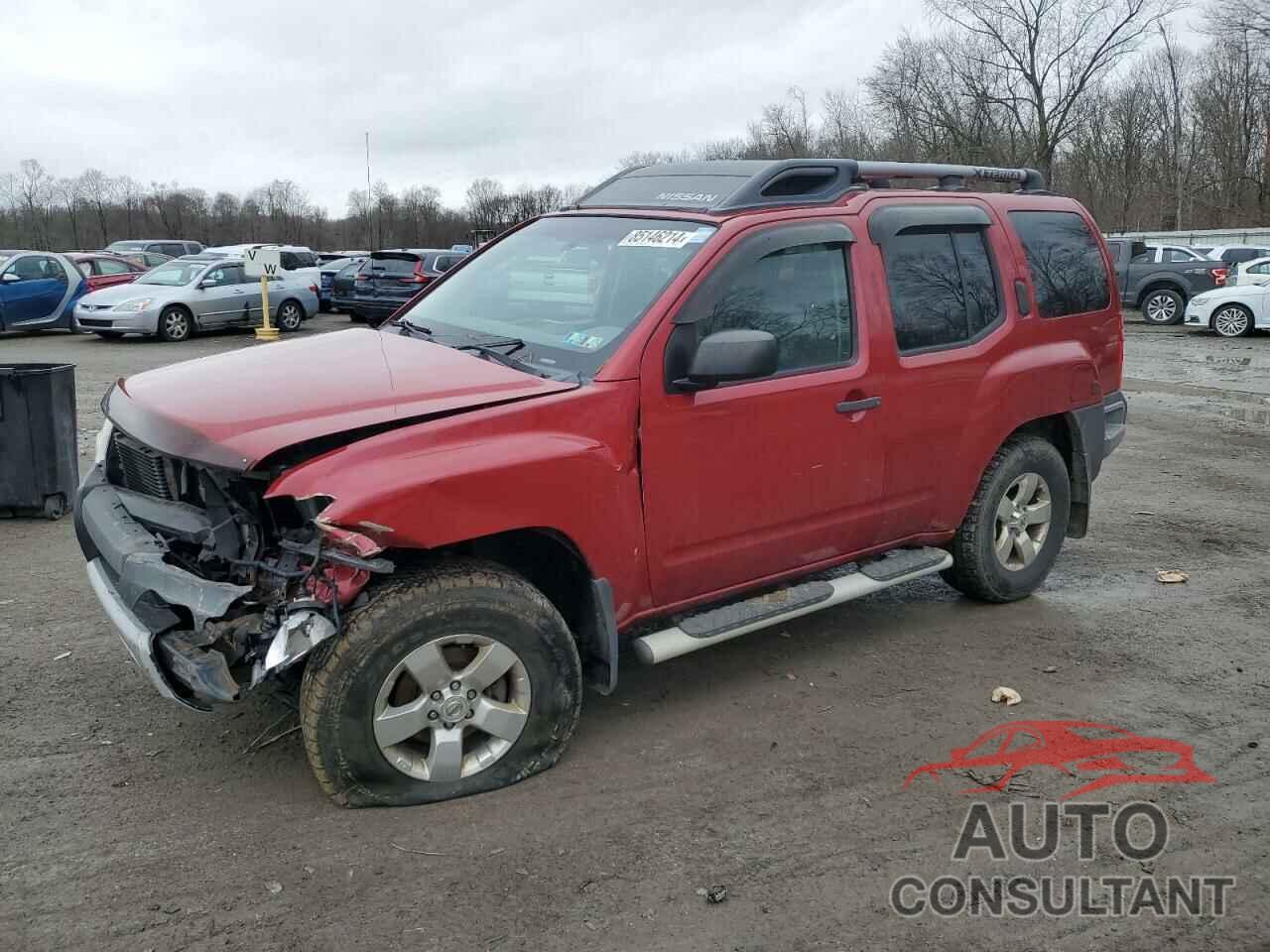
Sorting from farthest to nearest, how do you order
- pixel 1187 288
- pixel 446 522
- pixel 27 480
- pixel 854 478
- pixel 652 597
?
1. pixel 1187 288
2. pixel 27 480
3. pixel 854 478
4. pixel 652 597
5. pixel 446 522

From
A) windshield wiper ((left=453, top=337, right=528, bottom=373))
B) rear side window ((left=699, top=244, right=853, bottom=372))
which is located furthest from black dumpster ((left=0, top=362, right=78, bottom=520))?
rear side window ((left=699, top=244, right=853, bottom=372))

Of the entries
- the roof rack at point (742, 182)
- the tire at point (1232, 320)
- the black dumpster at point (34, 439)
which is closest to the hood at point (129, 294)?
the black dumpster at point (34, 439)

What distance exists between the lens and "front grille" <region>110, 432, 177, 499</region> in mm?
3748

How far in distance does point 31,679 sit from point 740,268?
10.9 feet

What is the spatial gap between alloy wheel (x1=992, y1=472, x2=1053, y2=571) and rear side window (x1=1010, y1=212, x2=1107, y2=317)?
0.86 meters

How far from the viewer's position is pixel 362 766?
10.9ft

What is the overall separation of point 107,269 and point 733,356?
887 inches

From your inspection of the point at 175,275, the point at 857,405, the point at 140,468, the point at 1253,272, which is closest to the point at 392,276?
the point at 175,275

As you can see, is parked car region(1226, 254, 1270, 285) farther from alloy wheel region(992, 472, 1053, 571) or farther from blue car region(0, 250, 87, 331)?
blue car region(0, 250, 87, 331)

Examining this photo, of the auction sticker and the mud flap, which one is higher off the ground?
the auction sticker

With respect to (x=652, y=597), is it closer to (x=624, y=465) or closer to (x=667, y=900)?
(x=624, y=465)

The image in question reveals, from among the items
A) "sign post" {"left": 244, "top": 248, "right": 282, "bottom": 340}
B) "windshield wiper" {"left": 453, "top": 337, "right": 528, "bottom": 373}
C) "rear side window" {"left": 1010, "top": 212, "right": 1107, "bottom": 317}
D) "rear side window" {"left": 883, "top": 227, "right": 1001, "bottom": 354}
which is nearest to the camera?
"windshield wiper" {"left": 453, "top": 337, "right": 528, "bottom": 373}

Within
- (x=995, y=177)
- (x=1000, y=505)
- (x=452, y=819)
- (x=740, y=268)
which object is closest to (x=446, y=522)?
(x=452, y=819)

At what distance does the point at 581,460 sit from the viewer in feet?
11.6
